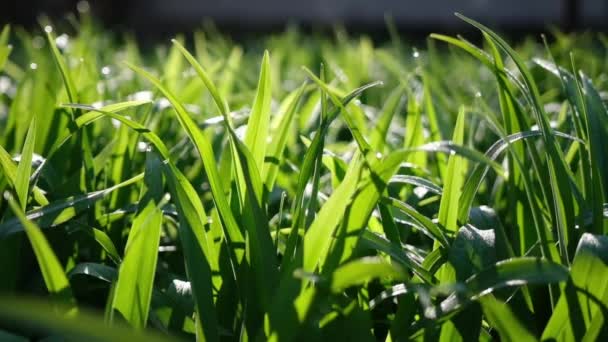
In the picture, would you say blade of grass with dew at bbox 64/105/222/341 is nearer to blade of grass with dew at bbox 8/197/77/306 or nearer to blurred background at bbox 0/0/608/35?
blade of grass with dew at bbox 8/197/77/306

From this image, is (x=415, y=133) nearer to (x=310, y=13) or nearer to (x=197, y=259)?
(x=197, y=259)

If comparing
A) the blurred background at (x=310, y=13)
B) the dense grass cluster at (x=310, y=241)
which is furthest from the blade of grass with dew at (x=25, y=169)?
the blurred background at (x=310, y=13)

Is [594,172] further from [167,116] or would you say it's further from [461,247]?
[167,116]

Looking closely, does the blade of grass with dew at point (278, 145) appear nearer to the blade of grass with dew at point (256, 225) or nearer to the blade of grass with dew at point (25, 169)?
the blade of grass with dew at point (256, 225)

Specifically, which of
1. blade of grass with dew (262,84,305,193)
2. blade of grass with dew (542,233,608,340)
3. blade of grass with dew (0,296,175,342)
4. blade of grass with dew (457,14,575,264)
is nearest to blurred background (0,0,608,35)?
blade of grass with dew (262,84,305,193)

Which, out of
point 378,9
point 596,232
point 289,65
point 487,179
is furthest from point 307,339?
point 378,9

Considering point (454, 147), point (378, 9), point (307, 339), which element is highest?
point (378, 9)

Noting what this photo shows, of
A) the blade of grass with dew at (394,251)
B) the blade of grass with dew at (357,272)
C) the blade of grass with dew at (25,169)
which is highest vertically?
the blade of grass with dew at (25,169)

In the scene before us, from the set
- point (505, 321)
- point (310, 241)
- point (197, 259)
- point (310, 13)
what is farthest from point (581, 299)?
A: point (310, 13)

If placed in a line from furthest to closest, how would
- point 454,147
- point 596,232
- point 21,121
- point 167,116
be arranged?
point 167,116 < point 21,121 < point 596,232 < point 454,147
